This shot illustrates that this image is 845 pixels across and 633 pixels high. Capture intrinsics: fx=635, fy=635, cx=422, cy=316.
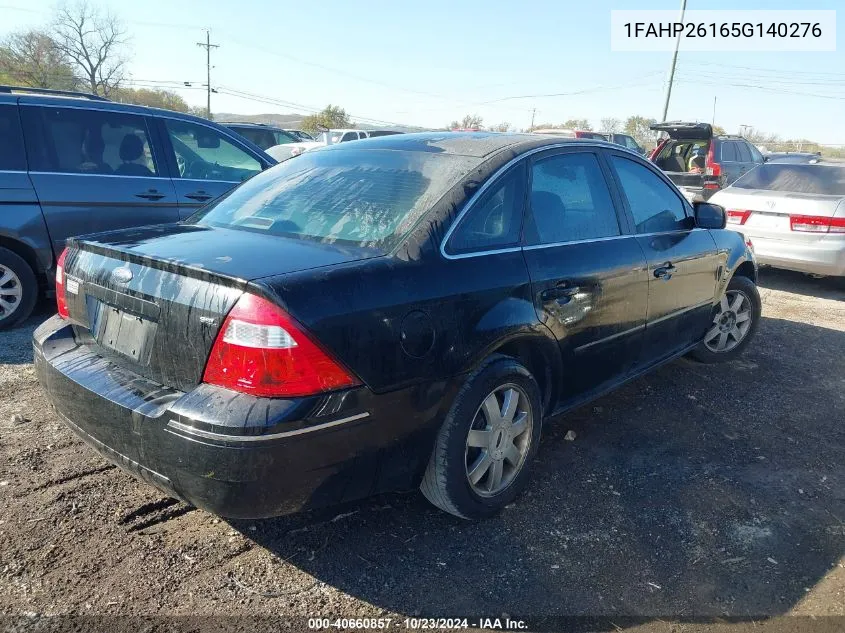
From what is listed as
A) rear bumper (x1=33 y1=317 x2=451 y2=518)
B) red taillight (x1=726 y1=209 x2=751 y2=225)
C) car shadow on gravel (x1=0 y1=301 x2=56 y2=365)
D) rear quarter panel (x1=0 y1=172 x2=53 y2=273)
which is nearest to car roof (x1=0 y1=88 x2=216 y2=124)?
rear quarter panel (x1=0 y1=172 x2=53 y2=273)

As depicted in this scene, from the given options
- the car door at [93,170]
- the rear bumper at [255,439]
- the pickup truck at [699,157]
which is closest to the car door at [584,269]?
the rear bumper at [255,439]

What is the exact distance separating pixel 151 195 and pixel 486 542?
4239 millimetres

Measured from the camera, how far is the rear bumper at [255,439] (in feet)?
6.61

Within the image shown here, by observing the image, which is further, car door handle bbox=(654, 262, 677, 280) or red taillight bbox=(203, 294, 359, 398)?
car door handle bbox=(654, 262, 677, 280)

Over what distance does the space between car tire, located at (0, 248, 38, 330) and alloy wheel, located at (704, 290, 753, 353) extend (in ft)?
17.1

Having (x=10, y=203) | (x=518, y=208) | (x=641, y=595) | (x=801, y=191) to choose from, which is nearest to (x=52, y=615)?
(x=641, y=595)

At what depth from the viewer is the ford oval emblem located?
240 cm

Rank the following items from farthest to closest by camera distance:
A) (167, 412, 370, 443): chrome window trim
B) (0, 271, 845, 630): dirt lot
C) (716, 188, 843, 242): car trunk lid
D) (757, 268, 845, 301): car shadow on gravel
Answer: (757, 268, 845, 301): car shadow on gravel, (716, 188, 843, 242): car trunk lid, (0, 271, 845, 630): dirt lot, (167, 412, 370, 443): chrome window trim

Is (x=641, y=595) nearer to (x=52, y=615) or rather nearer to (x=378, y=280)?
(x=378, y=280)

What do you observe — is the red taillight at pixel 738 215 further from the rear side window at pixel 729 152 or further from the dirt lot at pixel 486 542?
the rear side window at pixel 729 152

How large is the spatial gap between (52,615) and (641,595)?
2.09 metres

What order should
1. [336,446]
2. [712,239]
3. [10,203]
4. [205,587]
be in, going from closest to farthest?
[336,446]
[205,587]
[712,239]
[10,203]

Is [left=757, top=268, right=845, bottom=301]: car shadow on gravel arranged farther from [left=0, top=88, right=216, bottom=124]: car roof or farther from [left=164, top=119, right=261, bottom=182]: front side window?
[left=0, top=88, right=216, bottom=124]: car roof

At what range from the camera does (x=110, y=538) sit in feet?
8.32
